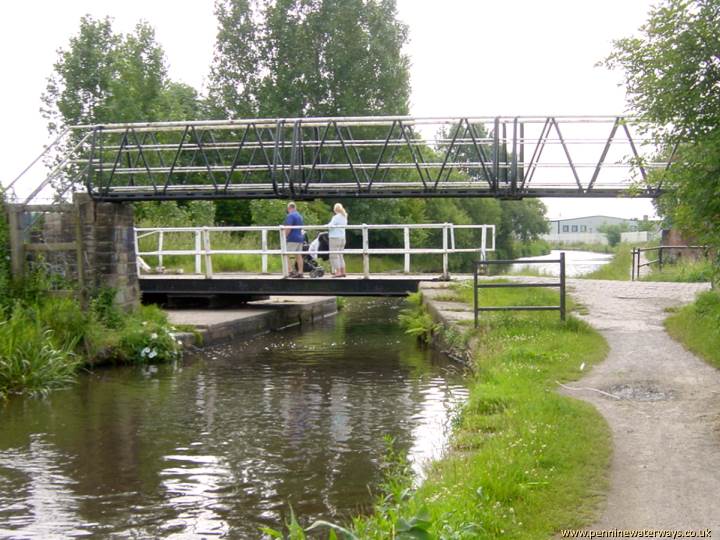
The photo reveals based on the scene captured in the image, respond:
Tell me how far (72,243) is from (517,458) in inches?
469

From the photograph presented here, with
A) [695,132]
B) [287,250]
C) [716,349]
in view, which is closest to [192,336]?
[287,250]

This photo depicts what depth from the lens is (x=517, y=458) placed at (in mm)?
A: 6660

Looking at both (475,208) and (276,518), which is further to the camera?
(475,208)

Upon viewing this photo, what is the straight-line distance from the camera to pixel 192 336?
17.1m

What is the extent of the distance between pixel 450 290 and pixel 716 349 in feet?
28.5

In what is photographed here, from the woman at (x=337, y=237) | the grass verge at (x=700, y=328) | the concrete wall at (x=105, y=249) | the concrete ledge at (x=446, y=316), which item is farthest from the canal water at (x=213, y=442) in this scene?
the woman at (x=337, y=237)

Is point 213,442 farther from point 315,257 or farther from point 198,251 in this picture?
point 315,257

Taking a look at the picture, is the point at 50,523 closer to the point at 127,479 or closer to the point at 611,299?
the point at 127,479

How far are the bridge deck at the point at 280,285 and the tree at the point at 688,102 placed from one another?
471 inches

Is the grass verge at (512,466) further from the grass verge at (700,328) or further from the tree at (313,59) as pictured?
the tree at (313,59)

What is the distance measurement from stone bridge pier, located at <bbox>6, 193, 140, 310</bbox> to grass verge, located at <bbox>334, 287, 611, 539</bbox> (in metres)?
8.23

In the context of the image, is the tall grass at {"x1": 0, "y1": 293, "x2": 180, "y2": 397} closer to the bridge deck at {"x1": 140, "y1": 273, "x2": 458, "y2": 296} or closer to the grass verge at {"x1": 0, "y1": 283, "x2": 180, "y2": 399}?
the grass verge at {"x1": 0, "y1": 283, "x2": 180, "y2": 399}

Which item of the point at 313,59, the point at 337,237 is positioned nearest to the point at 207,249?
the point at 337,237

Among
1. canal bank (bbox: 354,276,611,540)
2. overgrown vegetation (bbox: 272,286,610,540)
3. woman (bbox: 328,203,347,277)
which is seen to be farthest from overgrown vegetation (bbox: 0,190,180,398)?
overgrown vegetation (bbox: 272,286,610,540)
